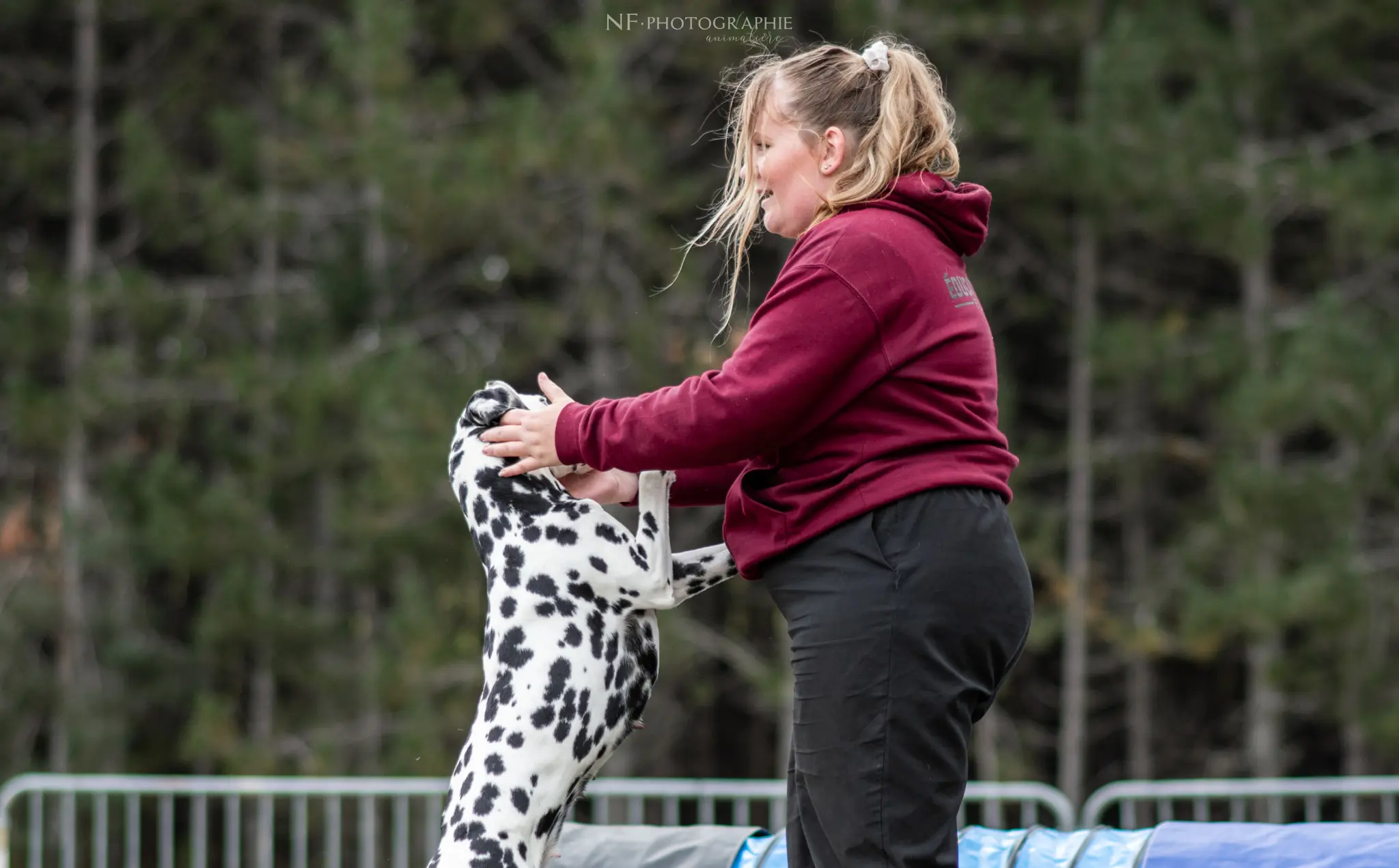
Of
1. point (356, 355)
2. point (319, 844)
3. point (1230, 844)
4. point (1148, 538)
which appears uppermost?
point (356, 355)

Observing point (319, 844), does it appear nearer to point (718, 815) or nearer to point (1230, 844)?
point (718, 815)

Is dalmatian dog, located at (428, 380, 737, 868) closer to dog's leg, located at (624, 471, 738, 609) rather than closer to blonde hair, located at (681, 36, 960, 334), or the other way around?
dog's leg, located at (624, 471, 738, 609)

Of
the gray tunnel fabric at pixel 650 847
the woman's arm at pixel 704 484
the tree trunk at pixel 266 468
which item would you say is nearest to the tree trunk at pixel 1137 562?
the tree trunk at pixel 266 468

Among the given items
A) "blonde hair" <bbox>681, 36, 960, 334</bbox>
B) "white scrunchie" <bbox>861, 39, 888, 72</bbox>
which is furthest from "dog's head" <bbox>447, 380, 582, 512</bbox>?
"white scrunchie" <bbox>861, 39, 888, 72</bbox>

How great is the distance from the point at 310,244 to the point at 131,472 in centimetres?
252

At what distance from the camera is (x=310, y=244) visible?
1253cm

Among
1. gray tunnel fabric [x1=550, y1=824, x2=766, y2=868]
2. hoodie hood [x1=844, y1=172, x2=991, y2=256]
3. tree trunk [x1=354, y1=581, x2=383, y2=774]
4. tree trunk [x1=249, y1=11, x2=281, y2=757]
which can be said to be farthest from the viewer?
tree trunk [x1=249, y1=11, x2=281, y2=757]

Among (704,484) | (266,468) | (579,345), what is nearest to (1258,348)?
(579,345)

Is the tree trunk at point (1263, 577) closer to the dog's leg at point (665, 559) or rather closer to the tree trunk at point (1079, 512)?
the tree trunk at point (1079, 512)

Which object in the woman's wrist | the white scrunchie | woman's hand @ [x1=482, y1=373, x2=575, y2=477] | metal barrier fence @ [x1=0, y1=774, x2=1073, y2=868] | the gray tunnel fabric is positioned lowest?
metal barrier fence @ [x1=0, y1=774, x2=1073, y2=868]

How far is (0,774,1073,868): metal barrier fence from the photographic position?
5.77 m

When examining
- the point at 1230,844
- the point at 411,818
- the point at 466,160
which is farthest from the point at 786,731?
the point at 1230,844

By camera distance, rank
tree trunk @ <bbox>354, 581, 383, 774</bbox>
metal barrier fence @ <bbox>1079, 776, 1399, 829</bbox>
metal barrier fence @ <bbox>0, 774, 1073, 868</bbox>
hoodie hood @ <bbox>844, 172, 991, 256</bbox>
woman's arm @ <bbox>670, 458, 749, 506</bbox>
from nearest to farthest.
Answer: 1. hoodie hood @ <bbox>844, 172, 991, 256</bbox>
2. woman's arm @ <bbox>670, 458, 749, 506</bbox>
3. metal barrier fence @ <bbox>1079, 776, 1399, 829</bbox>
4. metal barrier fence @ <bbox>0, 774, 1073, 868</bbox>
5. tree trunk @ <bbox>354, 581, 383, 774</bbox>

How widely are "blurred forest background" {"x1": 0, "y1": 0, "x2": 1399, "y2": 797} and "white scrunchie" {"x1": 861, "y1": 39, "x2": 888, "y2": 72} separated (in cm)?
752
